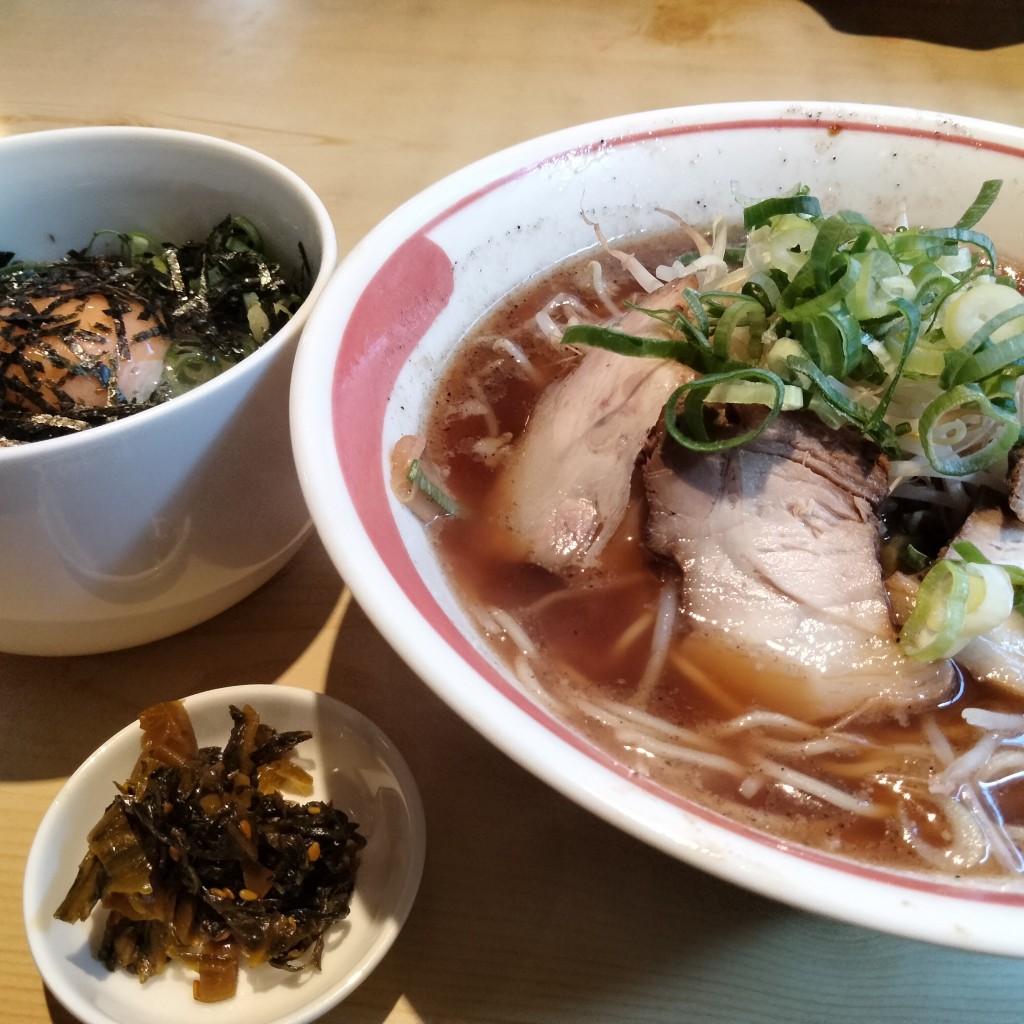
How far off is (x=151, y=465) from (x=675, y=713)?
72cm

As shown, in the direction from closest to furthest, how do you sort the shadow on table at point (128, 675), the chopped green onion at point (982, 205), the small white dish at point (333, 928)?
the small white dish at point (333, 928)
the shadow on table at point (128, 675)
the chopped green onion at point (982, 205)

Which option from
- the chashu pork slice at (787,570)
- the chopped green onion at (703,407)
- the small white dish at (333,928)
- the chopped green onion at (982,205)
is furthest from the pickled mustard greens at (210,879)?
the chopped green onion at (982,205)

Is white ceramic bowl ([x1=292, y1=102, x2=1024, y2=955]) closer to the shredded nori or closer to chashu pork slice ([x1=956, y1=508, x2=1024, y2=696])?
the shredded nori

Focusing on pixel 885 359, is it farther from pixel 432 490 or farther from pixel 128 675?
pixel 128 675

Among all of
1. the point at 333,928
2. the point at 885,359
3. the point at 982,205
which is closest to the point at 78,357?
the point at 333,928

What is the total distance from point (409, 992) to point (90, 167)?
1362 millimetres

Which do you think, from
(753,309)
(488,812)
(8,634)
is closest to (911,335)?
(753,309)

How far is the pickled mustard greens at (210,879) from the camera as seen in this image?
3.22ft

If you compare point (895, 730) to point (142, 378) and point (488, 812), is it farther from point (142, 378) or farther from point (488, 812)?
point (142, 378)

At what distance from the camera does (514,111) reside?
2.50m

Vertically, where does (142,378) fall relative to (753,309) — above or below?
below

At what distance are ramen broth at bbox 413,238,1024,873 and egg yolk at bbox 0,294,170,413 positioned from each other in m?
0.47

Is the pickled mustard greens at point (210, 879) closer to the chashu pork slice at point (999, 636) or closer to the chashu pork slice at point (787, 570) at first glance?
the chashu pork slice at point (787, 570)

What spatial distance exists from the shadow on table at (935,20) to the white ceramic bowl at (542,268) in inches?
59.0
